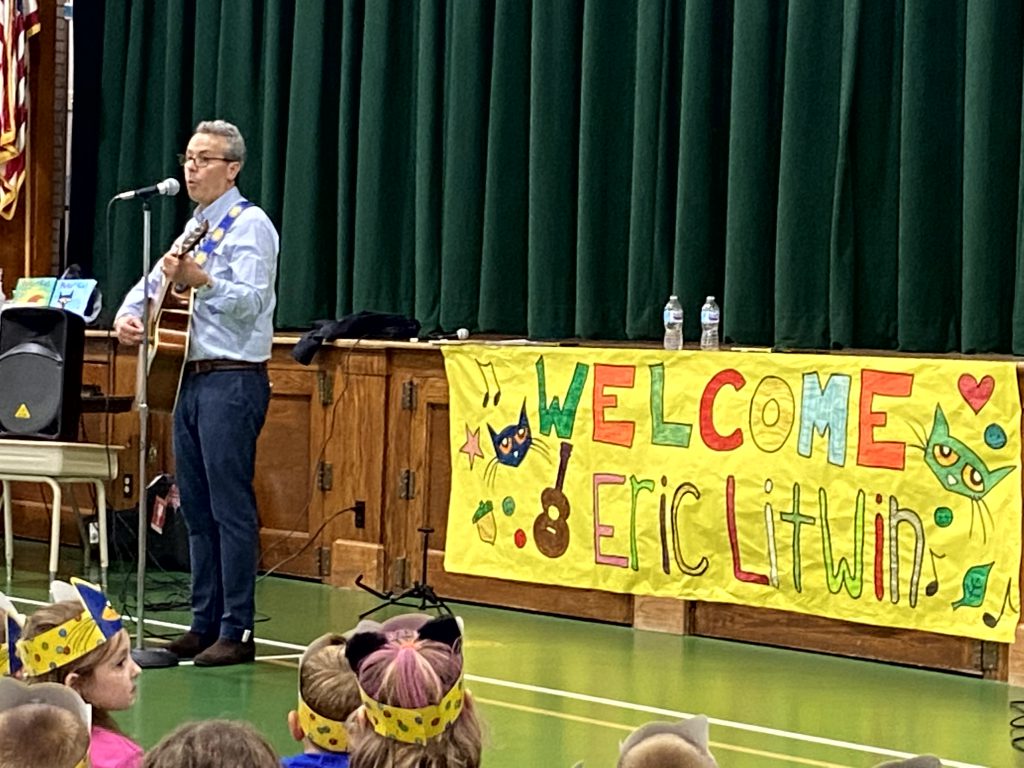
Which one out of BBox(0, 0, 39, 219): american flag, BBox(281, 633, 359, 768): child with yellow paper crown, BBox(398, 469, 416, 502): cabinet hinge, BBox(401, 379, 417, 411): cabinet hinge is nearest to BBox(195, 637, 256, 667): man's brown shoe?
BBox(398, 469, 416, 502): cabinet hinge

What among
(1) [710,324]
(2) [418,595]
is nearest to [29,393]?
(2) [418,595]

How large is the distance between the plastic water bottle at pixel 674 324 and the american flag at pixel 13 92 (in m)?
3.77

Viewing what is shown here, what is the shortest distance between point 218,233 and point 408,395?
1.78m

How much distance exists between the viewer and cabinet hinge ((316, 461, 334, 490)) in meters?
7.27

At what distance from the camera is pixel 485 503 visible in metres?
6.66

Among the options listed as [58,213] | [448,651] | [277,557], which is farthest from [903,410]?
[58,213]

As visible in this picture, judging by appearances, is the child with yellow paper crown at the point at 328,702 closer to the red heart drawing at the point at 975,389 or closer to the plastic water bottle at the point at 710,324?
the red heart drawing at the point at 975,389

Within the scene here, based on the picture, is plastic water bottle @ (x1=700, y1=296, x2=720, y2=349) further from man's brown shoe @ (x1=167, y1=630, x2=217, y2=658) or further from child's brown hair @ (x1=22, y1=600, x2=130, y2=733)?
child's brown hair @ (x1=22, y1=600, x2=130, y2=733)

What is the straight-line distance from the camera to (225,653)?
17.5 feet

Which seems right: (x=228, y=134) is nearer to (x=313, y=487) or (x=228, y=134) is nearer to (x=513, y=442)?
(x=513, y=442)

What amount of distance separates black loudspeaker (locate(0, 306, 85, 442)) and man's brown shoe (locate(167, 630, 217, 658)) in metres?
1.67

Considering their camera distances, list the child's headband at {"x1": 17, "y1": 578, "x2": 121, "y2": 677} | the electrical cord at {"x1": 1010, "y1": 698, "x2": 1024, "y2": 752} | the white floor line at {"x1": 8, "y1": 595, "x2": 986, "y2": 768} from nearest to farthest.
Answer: the child's headband at {"x1": 17, "y1": 578, "x2": 121, "y2": 677}
the white floor line at {"x1": 8, "y1": 595, "x2": 986, "y2": 768}
the electrical cord at {"x1": 1010, "y1": 698, "x2": 1024, "y2": 752}

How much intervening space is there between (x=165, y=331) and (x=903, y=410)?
2283 mm

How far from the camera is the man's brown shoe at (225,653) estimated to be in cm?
531
